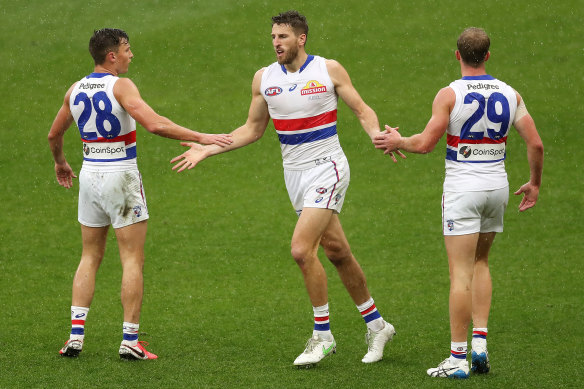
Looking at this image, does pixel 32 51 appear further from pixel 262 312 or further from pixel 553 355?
pixel 553 355

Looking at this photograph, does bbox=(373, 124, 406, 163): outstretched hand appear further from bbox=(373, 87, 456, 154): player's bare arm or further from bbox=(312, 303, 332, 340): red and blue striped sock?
bbox=(312, 303, 332, 340): red and blue striped sock

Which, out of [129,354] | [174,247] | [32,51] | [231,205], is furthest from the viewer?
[32,51]

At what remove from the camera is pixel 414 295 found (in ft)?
29.6

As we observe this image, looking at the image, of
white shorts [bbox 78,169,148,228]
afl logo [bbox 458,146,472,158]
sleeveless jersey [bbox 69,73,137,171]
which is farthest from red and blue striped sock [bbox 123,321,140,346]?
afl logo [bbox 458,146,472,158]

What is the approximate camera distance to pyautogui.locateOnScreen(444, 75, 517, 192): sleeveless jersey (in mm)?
6008

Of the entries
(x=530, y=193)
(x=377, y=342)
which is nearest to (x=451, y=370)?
(x=377, y=342)

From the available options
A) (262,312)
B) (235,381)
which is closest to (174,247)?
(262,312)

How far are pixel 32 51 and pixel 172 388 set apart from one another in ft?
44.0

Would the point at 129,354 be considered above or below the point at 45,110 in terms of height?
below

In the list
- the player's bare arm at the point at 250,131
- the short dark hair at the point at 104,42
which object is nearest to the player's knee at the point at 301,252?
the player's bare arm at the point at 250,131

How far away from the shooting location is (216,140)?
682 centimetres

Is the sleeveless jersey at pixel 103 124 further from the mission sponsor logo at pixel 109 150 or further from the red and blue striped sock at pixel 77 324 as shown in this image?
the red and blue striped sock at pixel 77 324

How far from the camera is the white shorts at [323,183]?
6.66 metres

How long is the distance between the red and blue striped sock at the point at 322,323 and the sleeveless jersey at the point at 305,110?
3.60 ft
